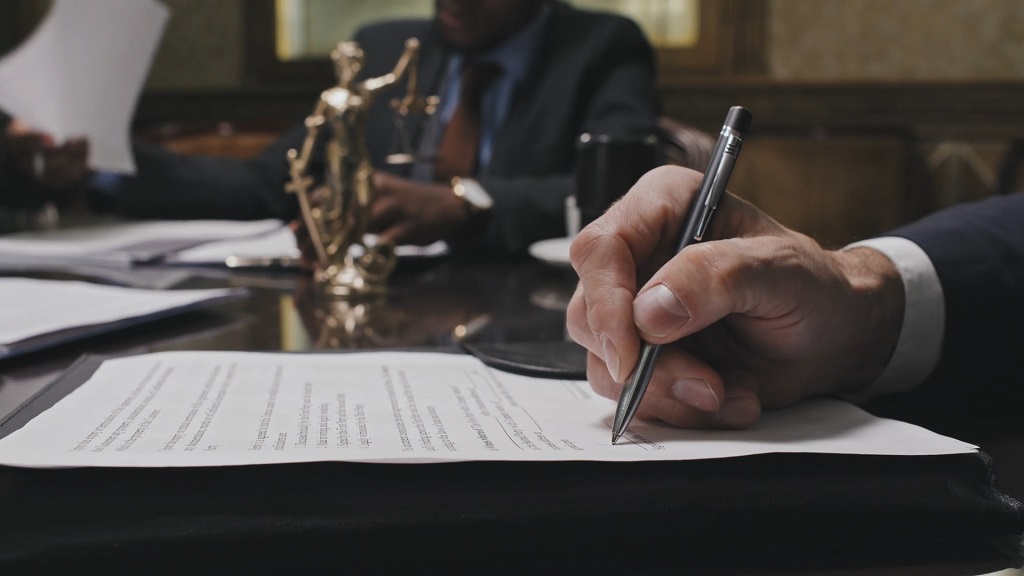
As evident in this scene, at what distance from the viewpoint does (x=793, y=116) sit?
3043 mm

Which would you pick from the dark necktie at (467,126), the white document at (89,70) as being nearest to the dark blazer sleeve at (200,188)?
the white document at (89,70)

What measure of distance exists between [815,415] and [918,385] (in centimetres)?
12

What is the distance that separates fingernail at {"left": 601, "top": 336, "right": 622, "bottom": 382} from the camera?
386 millimetres

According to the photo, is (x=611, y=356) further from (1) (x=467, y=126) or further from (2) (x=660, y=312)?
(1) (x=467, y=126)

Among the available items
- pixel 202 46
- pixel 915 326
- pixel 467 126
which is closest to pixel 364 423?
pixel 915 326

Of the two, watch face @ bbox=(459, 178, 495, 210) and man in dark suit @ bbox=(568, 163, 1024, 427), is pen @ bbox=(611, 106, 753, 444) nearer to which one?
man in dark suit @ bbox=(568, 163, 1024, 427)

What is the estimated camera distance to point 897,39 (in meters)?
2.96

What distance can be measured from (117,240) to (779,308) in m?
0.94

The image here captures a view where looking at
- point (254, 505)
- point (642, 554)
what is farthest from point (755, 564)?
point (254, 505)

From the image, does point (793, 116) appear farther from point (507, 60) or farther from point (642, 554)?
point (642, 554)

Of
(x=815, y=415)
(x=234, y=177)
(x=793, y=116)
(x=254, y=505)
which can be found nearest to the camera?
(x=254, y=505)

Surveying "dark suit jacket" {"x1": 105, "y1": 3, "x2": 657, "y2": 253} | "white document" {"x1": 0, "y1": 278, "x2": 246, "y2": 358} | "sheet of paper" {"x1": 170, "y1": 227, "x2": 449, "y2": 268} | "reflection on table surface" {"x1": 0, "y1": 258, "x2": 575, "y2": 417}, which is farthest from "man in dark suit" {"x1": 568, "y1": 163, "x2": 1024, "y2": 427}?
"dark suit jacket" {"x1": 105, "y1": 3, "x2": 657, "y2": 253}

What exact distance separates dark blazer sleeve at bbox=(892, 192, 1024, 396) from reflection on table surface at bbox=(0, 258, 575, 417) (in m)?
0.25

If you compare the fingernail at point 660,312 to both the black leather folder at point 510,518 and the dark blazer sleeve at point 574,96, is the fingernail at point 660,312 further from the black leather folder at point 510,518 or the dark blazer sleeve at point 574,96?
the dark blazer sleeve at point 574,96
